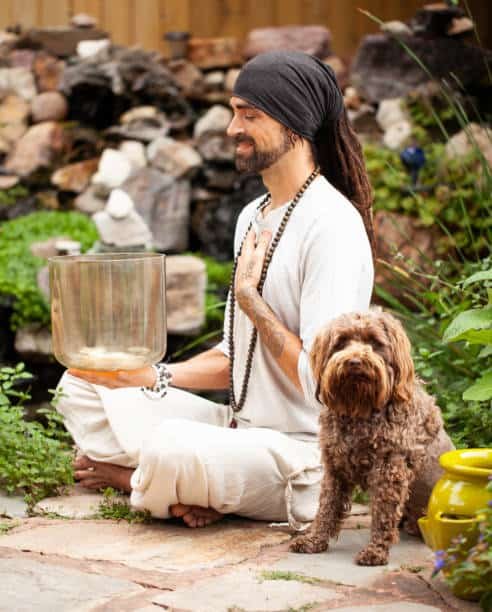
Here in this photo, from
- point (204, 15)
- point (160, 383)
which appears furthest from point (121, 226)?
point (160, 383)

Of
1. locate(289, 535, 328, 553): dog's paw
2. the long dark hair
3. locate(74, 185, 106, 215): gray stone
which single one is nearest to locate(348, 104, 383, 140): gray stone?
locate(74, 185, 106, 215): gray stone

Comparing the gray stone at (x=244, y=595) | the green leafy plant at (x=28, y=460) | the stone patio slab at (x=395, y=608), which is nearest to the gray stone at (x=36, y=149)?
the green leafy plant at (x=28, y=460)

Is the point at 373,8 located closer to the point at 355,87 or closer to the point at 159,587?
the point at 355,87

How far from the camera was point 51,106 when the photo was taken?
948cm

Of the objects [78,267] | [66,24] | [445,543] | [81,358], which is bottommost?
[445,543]

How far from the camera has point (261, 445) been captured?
3.19m

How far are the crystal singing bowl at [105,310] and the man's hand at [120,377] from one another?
0.09 m

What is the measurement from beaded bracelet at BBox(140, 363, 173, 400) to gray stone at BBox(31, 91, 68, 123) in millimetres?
6450

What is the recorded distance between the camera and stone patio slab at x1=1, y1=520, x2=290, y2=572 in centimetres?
296

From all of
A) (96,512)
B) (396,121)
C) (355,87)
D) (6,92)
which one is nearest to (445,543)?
(96,512)

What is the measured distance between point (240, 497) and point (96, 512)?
1.86 ft

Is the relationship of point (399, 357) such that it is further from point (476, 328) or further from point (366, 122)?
point (366, 122)

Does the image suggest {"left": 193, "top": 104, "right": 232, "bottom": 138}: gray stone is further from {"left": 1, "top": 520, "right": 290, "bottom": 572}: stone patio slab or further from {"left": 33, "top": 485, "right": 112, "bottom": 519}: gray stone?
{"left": 1, "top": 520, "right": 290, "bottom": 572}: stone patio slab

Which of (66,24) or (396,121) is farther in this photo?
(66,24)
